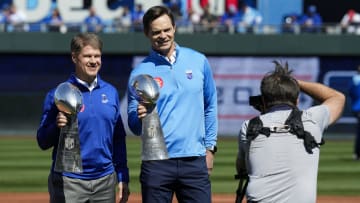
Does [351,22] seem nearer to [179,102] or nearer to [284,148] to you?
[179,102]

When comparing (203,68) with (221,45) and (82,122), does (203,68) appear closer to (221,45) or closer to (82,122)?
(82,122)

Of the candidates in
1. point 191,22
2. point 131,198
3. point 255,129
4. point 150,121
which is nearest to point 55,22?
point 191,22

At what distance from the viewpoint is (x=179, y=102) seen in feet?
19.7

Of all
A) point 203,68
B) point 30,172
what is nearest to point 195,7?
point 30,172

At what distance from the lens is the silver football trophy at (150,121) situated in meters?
5.54

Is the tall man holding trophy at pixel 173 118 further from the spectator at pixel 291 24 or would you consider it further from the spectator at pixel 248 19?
the spectator at pixel 291 24

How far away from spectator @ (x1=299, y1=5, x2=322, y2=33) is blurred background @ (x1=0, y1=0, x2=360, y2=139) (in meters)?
0.03

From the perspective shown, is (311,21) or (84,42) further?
(311,21)

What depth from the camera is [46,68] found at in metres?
27.1

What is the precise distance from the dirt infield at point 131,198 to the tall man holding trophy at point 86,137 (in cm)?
591

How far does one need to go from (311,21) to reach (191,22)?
3747mm

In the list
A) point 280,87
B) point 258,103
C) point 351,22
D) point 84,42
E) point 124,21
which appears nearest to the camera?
point 280,87

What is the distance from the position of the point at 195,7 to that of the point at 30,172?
14.9m

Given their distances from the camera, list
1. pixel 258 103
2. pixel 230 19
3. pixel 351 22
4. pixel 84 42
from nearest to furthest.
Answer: pixel 258 103
pixel 84 42
pixel 351 22
pixel 230 19
